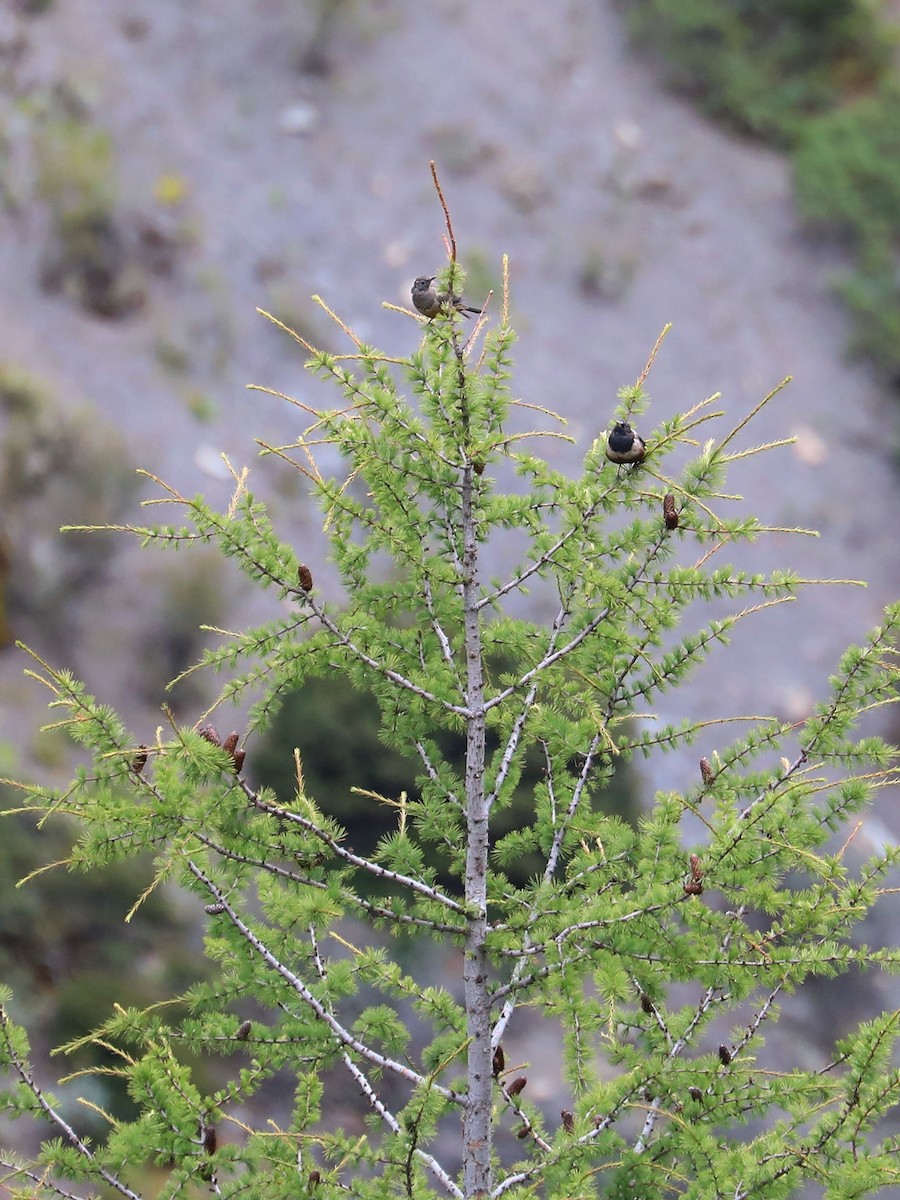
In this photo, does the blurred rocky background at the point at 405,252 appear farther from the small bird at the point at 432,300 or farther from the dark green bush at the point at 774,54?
the small bird at the point at 432,300

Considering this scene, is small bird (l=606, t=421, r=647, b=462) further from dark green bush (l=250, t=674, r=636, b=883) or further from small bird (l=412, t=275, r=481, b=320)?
dark green bush (l=250, t=674, r=636, b=883)

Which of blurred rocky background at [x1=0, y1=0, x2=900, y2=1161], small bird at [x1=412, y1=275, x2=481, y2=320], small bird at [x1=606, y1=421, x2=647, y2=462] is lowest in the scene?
small bird at [x1=606, y1=421, x2=647, y2=462]

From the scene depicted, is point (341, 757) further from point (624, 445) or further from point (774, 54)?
point (774, 54)

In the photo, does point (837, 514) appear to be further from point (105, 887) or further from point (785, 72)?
point (105, 887)

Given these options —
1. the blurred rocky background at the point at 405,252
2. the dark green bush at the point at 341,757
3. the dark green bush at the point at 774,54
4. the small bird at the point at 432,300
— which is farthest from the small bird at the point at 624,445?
the dark green bush at the point at 774,54

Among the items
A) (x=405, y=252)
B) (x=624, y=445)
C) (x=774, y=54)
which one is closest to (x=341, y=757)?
(x=624, y=445)

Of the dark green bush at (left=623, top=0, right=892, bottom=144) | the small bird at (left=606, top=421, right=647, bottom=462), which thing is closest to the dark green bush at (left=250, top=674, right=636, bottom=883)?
the small bird at (left=606, top=421, right=647, bottom=462)

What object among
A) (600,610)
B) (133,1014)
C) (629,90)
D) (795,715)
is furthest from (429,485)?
(629,90)
